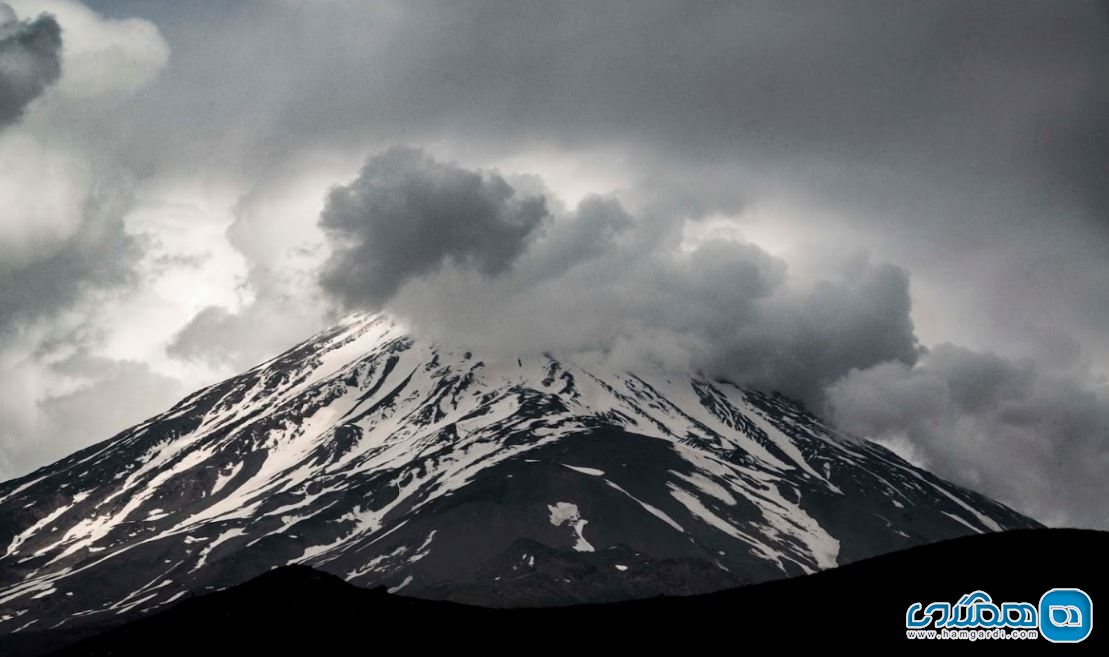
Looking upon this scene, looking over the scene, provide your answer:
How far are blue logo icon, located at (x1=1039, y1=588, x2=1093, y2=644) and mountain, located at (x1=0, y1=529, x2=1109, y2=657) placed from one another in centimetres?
605

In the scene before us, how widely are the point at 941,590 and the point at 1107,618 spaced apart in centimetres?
2088

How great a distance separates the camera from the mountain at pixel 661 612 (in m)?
107

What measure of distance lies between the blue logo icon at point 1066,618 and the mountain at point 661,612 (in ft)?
19.9

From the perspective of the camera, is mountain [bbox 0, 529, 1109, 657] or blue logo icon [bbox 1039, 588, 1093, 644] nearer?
blue logo icon [bbox 1039, 588, 1093, 644]

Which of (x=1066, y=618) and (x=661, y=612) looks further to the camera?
(x=661, y=612)

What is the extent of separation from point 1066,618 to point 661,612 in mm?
45638

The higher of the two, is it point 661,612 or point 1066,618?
point 661,612

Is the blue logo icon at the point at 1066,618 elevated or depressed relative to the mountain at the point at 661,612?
depressed

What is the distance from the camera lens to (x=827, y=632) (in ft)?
354

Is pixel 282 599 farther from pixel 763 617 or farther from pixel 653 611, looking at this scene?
pixel 763 617

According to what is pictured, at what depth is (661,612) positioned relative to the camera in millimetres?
125562

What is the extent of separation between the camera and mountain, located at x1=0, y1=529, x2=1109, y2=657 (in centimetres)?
10675

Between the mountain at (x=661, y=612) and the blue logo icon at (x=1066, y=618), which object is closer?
the blue logo icon at (x=1066, y=618)

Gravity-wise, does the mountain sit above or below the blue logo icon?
above
